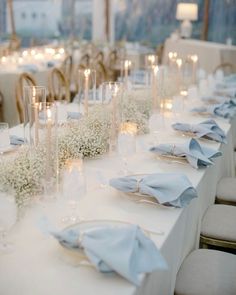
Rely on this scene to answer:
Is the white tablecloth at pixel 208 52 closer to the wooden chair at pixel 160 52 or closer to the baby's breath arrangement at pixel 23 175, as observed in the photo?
the wooden chair at pixel 160 52

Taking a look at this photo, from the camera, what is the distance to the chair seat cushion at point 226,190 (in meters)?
2.86

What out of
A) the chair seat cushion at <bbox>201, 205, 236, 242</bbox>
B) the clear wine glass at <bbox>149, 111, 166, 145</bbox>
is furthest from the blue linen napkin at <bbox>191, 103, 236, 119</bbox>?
the chair seat cushion at <bbox>201, 205, 236, 242</bbox>

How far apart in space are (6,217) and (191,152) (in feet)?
3.63

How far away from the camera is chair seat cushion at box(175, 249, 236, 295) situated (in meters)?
1.78

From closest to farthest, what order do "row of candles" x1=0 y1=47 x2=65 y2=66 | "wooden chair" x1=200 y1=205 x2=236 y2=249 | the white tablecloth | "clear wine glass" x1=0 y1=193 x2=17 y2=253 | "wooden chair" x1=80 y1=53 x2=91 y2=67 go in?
"clear wine glass" x1=0 y1=193 x2=17 y2=253 < "wooden chair" x1=200 y1=205 x2=236 y2=249 < "row of candles" x1=0 y1=47 x2=65 y2=66 < "wooden chair" x1=80 y1=53 x2=91 y2=67 < the white tablecloth

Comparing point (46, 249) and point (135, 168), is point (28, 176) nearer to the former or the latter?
point (46, 249)

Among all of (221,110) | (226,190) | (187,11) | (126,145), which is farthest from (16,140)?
(187,11)

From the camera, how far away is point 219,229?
2.34 m

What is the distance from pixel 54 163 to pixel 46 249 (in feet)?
1.51

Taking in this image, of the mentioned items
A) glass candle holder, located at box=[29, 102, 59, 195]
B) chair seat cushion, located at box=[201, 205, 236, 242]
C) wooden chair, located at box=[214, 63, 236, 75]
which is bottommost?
chair seat cushion, located at box=[201, 205, 236, 242]

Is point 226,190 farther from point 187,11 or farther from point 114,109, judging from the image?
point 187,11

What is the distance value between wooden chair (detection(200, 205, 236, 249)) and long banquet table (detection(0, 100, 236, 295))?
57 millimetres

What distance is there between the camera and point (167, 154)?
235cm

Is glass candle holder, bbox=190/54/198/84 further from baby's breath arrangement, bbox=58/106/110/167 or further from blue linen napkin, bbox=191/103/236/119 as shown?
baby's breath arrangement, bbox=58/106/110/167
